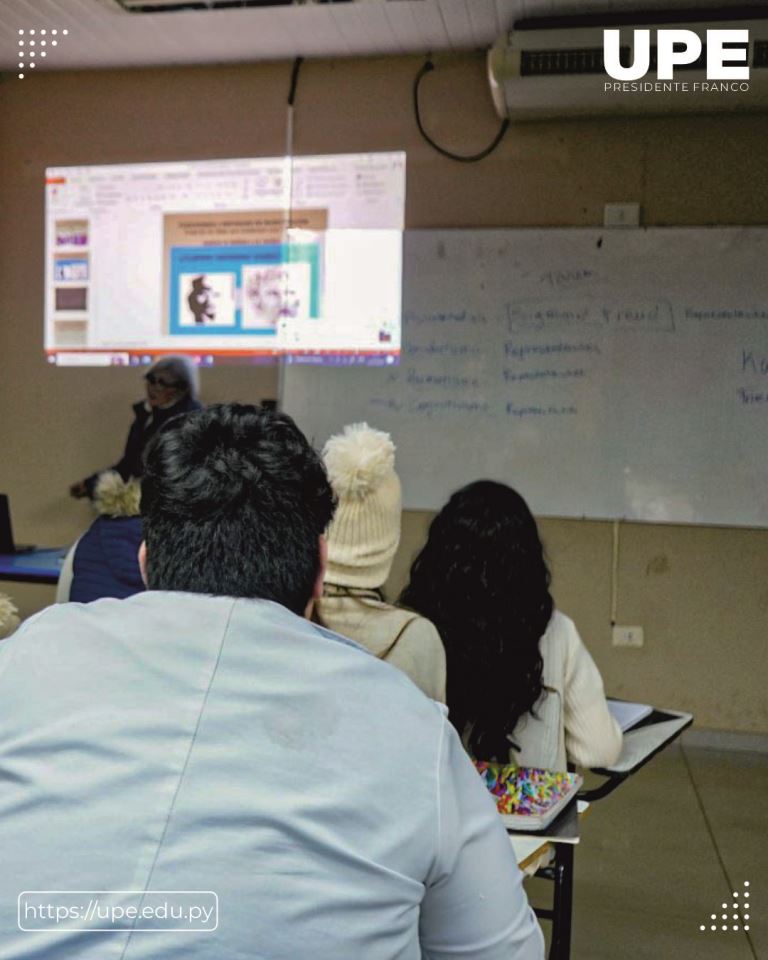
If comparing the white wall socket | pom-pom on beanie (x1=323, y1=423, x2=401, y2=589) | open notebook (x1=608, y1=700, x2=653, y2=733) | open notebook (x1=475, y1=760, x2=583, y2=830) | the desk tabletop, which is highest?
pom-pom on beanie (x1=323, y1=423, x2=401, y2=589)

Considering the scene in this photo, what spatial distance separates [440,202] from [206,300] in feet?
3.61

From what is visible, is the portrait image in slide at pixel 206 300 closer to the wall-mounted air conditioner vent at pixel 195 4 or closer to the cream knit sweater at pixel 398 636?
the wall-mounted air conditioner vent at pixel 195 4

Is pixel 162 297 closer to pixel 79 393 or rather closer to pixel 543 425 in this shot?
pixel 79 393

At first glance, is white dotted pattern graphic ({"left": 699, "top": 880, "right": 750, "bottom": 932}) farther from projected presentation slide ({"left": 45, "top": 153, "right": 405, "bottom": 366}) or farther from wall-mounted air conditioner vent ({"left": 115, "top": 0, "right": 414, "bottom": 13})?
wall-mounted air conditioner vent ({"left": 115, "top": 0, "right": 414, "bottom": 13})

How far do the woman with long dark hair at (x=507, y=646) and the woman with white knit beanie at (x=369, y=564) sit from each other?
17 cm

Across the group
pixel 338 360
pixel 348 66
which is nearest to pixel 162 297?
pixel 338 360

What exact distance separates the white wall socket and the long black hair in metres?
2.21

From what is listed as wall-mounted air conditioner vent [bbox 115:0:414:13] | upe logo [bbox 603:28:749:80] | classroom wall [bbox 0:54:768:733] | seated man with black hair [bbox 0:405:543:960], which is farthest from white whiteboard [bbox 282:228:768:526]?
seated man with black hair [bbox 0:405:543:960]

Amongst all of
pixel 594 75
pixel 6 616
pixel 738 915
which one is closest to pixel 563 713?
pixel 6 616

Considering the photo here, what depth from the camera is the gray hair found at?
13.2 feet

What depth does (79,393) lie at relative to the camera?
4.32 metres

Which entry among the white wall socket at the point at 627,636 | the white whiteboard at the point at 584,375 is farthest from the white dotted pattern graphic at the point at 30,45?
the white wall socket at the point at 627,636

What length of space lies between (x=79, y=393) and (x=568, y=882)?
3358 mm

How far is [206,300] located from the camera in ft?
13.7
